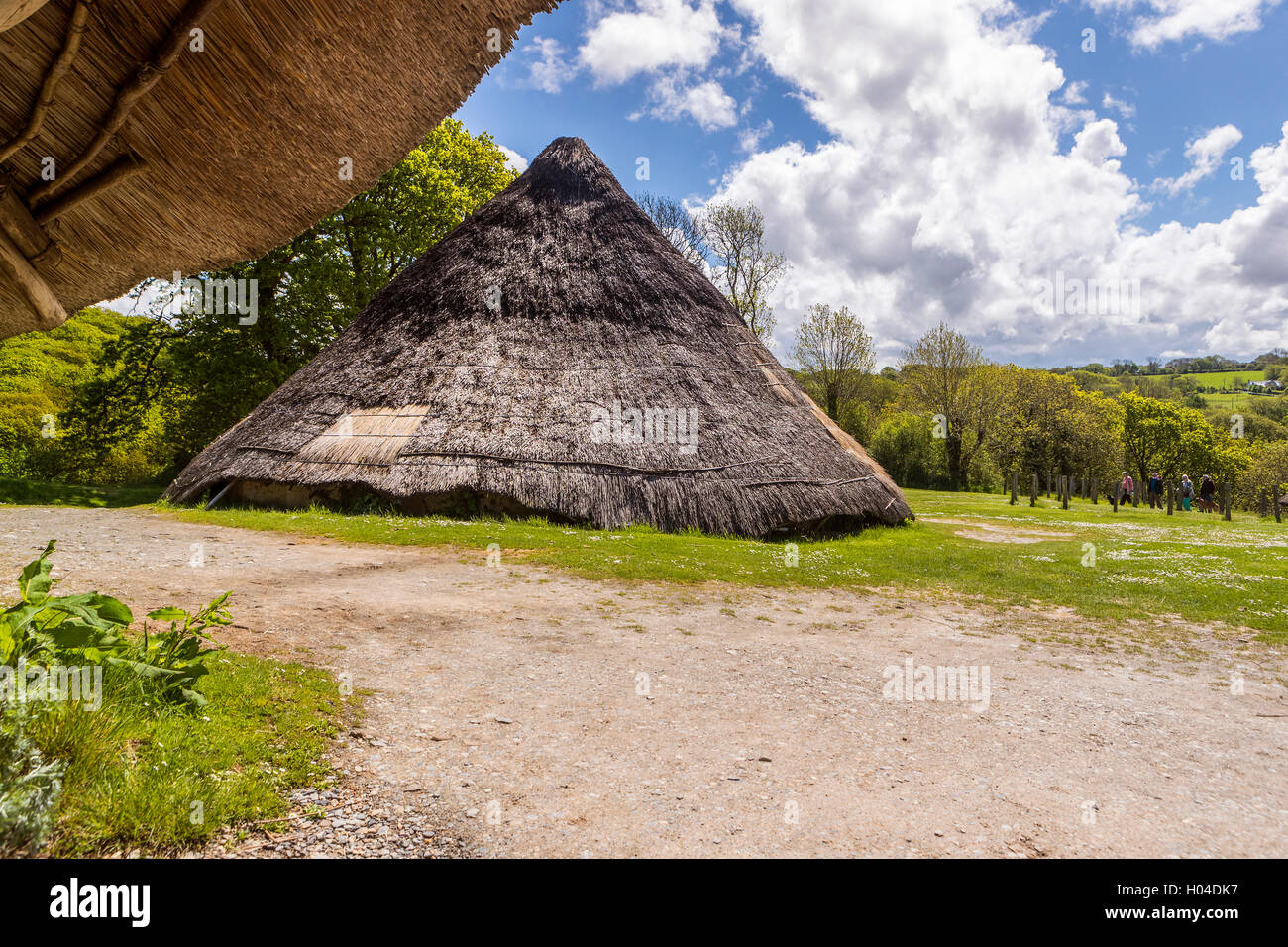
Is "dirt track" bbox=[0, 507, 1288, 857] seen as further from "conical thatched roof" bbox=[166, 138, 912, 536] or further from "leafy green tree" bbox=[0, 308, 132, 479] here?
"leafy green tree" bbox=[0, 308, 132, 479]

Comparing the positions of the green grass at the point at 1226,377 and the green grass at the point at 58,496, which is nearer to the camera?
the green grass at the point at 58,496

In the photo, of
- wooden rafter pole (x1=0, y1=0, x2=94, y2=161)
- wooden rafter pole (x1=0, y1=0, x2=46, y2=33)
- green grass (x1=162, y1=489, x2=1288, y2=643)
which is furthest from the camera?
green grass (x1=162, y1=489, x2=1288, y2=643)

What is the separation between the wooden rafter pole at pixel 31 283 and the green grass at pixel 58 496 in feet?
60.2

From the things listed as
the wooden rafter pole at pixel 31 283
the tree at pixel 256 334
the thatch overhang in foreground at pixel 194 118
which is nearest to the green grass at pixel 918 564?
the thatch overhang in foreground at pixel 194 118

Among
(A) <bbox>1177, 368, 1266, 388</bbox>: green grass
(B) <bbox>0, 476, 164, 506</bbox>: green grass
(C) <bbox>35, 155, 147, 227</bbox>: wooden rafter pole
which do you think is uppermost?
(A) <bbox>1177, 368, 1266, 388</bbox>: green grass

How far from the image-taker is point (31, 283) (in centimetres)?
208

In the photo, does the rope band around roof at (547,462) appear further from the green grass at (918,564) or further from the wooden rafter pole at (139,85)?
the wooden rafter pole at (139,85)

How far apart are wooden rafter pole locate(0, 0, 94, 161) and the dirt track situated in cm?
290

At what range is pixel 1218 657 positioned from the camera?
7.59m

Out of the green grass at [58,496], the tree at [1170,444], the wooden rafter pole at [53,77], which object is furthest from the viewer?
the tree at [1170,444]

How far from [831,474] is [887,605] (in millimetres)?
6877

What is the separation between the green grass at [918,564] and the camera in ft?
33.2

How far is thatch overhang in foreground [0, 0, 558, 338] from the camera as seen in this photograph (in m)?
1.99
